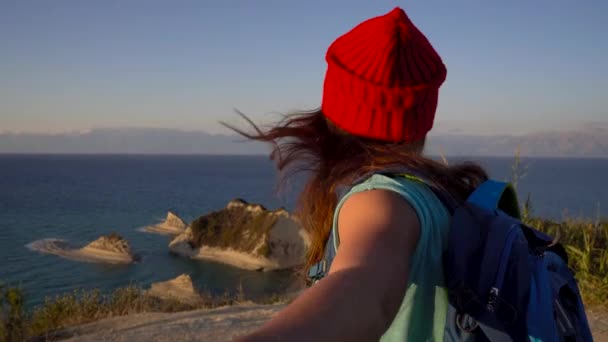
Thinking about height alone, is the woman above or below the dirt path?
above

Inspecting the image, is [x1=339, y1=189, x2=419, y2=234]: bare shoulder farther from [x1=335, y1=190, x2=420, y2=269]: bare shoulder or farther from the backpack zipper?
the backpack zipper

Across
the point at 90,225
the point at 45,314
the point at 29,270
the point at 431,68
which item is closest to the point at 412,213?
the point at 431,68

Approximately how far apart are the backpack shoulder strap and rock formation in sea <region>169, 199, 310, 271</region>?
3191 cm

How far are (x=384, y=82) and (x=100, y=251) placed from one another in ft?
125

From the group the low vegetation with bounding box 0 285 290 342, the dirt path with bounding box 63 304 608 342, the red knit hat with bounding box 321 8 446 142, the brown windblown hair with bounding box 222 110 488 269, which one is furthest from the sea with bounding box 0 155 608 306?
the low vegetation with bounding box 0 285 290 342

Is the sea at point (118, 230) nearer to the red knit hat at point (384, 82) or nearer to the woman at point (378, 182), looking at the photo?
the woman at point (378, 182)

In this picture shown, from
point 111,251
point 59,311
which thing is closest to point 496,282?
point 59,311

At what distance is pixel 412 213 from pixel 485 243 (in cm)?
22

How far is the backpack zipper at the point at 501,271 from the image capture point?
1.16 m

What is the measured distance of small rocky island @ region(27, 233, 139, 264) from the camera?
3547cm

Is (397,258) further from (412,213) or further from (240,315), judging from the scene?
(240,315)

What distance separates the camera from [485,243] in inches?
47.8

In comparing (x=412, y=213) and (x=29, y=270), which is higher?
(x=412, y=213)

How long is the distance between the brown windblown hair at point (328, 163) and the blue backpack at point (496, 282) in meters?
0.10
